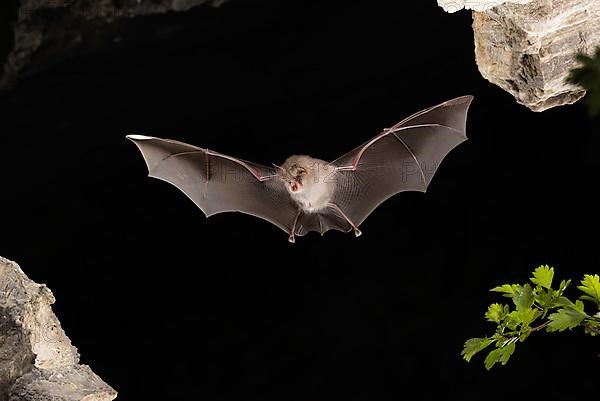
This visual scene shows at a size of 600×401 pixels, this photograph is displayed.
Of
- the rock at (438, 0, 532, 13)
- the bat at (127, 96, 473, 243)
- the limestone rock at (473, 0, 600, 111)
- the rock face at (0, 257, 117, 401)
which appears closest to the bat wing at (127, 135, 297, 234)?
the bat at (127, 96, 473, 243)

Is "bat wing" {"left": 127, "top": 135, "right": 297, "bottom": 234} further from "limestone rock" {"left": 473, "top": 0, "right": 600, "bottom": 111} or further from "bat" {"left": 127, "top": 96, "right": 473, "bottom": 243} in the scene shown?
"limestone rock" {"left": 473, "top": 0, "right": 600, "bottom": 111}

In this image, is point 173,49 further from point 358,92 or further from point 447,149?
point 447,149

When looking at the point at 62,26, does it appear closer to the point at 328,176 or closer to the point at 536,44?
the point at 328,176

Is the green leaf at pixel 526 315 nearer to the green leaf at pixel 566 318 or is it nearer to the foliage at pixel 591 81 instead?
the green leaf at pixel 566 318

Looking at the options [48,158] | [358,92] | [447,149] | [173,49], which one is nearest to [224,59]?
[173,49]

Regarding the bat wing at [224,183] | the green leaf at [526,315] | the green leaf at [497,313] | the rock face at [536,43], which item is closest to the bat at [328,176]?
the bat wing at [224,183]
